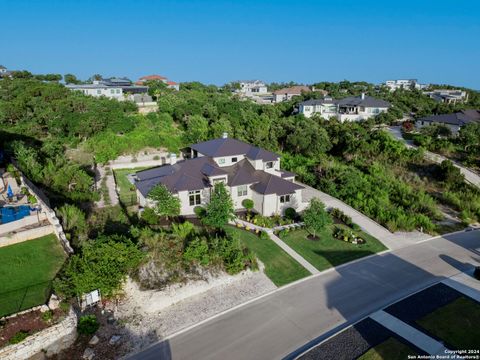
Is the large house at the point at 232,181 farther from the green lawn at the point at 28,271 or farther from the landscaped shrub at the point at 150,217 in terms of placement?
the green lawn at the point at 28,271

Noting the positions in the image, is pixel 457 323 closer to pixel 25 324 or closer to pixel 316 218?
pixel 316 218

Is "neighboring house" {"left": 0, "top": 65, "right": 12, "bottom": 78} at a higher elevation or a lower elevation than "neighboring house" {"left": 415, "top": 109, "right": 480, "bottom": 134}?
higher

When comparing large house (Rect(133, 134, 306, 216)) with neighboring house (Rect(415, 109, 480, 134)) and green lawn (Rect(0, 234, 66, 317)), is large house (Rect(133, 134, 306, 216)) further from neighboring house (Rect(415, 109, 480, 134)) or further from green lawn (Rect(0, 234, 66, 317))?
neighboring house (Rect(415, 109, 480, 134))

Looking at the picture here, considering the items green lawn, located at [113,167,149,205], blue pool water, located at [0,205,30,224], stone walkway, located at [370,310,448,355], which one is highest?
blue pool water, located at [0,205,30,224]

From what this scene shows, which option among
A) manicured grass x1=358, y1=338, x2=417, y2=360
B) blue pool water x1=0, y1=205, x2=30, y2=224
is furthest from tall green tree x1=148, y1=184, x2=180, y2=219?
manicured grass x1=358, y1=338, x2=417, y2=360

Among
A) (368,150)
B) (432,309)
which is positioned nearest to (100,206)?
(432,309)

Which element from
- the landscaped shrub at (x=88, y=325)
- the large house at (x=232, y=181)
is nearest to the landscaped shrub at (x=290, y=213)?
the large house at (x=232, y=181)
